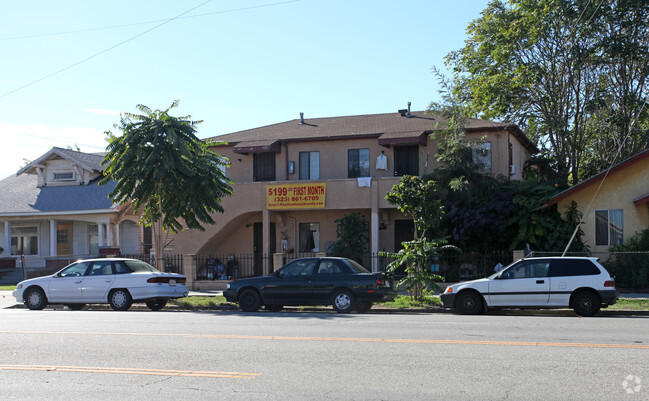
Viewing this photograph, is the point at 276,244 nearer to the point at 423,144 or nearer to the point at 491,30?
the point at 423,144

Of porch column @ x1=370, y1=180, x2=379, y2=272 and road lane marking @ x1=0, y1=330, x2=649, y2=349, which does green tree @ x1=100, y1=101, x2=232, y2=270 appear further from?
road lane marking @ x1=0, y1=330, x2=649, y2=349

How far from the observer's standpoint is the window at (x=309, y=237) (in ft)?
93.6

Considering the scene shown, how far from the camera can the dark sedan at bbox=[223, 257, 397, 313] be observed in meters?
16.3

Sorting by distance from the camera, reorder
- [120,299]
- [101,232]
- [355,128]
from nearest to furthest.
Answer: [120,299]
[355,128]
[101,232]

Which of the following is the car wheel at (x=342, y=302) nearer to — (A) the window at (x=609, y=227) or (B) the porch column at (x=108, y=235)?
(A) the window at (x=609, y=227)

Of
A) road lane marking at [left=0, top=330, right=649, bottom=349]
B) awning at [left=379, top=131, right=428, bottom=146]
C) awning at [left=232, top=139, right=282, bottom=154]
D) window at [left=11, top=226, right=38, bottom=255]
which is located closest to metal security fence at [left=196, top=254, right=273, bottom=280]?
awning at [left=232, top=139, right=282, bottom=154]

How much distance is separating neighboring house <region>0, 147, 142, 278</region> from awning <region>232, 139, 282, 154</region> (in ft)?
26.8

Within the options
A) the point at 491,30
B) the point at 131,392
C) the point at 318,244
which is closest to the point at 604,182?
the point at 491,30

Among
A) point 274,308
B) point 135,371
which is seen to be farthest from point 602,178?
point 135,371

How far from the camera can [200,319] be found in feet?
48.3

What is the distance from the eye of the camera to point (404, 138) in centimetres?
2575

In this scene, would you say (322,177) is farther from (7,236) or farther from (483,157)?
(7,236)

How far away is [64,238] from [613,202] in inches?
1067

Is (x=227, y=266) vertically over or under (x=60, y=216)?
under
